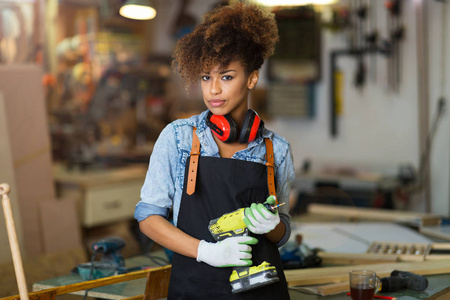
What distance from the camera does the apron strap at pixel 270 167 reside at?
175 cm

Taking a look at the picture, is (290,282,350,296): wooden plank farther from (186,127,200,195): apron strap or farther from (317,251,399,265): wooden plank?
(186,127,200,195): apron strap

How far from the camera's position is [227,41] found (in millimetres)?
1719

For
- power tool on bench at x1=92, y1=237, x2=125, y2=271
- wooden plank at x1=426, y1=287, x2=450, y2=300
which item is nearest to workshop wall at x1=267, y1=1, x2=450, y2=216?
wooden plank at x1=426, y1=287, x2=450, y2=300

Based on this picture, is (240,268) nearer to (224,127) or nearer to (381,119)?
(224,127)

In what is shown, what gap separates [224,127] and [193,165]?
0.52 feet

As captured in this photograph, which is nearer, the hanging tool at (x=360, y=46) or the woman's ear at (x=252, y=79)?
the woman's ear at (x=252, y=79)

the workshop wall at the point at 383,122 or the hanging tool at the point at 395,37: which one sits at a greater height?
the hanging tool at the point at 395,37

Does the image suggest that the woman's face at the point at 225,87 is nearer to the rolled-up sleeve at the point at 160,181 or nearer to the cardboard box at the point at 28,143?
the rolled-up sleeve at the point at 160,181

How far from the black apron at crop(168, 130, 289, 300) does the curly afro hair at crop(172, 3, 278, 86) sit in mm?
307

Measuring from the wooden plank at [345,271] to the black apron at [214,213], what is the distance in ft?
1.80

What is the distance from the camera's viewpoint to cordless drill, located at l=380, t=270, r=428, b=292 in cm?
216

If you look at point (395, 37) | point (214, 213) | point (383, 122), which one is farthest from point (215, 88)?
point (383, 122)

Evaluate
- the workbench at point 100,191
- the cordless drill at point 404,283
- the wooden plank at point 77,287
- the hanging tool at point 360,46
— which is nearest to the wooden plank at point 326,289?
the cordless drill at point 404,283

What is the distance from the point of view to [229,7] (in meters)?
1.79
